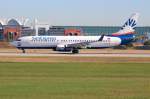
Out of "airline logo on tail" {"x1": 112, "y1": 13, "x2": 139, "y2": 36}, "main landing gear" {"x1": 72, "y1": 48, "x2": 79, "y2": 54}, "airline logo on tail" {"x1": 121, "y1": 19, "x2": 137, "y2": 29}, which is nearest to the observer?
"main landing gear" {"x1": 72, "y1": 48, "x2": 79, "y2": 54}

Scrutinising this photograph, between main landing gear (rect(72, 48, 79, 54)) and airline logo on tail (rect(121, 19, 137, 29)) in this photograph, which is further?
airline logo on tail (rect(121, 19, 137, 29))

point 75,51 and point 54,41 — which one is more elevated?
point 54,41

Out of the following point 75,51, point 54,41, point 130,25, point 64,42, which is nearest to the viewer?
point 75,51

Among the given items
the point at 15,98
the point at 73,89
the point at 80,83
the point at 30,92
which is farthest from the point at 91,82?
the point at 15,98

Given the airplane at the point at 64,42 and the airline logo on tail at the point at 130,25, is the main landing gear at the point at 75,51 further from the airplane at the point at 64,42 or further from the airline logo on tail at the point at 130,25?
the airline logo on tail at the point at 130,25

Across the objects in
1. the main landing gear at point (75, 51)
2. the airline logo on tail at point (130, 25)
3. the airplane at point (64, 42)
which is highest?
the airline logo on tail at point (130, 25)

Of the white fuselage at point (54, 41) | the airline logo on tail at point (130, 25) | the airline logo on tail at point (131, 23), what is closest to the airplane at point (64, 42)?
the white fuselage at point (54, 41)

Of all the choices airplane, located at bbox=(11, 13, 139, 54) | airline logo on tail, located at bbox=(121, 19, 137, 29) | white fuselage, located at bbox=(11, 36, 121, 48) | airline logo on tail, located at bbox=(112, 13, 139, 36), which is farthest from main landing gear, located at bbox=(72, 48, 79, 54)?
airline logo on tail, located at bbox=(121, 19, 137, 29)

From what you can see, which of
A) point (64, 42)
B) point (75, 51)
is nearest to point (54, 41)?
point (64, 42)

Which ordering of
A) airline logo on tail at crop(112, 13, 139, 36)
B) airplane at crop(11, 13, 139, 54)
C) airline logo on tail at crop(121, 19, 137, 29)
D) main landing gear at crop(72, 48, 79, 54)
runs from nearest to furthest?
1. main landing gear at crop(72, 48, 79, 54)
2. airplane at crop(11, 13, 139, 54)
3. airline logo on tail at crop(112, 13, 139, 36)
4. airline logo on tail at crop(121, 19, 137, 29)

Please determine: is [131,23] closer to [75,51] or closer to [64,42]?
[64,42]

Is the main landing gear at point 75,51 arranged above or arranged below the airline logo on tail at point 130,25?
below

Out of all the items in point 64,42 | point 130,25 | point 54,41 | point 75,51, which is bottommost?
point 75,51

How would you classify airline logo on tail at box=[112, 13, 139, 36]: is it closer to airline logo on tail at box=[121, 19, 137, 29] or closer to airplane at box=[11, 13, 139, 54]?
airline logo on tail at box=[121, 19, 137, 29]
